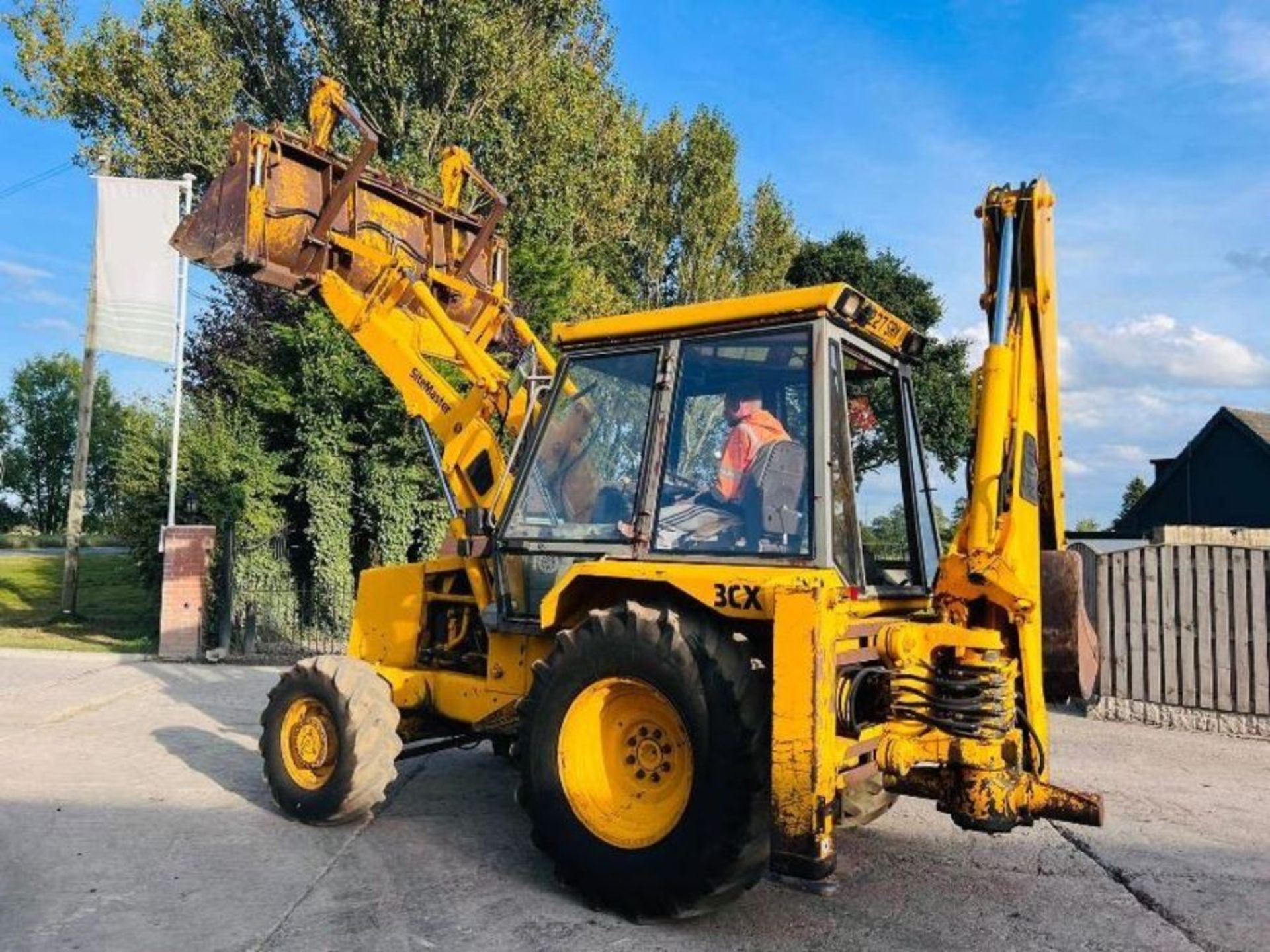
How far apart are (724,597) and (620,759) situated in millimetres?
917

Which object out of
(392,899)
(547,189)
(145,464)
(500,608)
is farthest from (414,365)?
(547,189)

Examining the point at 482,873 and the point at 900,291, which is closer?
the point at 482,873

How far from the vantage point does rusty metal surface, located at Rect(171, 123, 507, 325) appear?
5848 mm

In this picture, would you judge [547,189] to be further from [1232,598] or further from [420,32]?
[1232,598]

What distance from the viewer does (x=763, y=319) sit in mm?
4539

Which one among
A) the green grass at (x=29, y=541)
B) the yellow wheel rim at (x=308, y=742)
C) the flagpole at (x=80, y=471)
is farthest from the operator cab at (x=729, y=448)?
the green grass at (x=29, y=541)

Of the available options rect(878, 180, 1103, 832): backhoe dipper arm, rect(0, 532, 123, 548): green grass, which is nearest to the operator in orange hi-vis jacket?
rect(878, 180, 1103, 832): backhoe dipper arm

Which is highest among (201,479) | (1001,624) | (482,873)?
(201,479)

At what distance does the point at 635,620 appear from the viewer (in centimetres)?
425

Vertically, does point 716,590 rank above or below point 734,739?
above

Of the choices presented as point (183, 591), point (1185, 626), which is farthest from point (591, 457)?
point (183, 591)

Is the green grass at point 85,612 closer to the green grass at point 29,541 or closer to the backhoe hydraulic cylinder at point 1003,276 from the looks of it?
the backhoe hydraulic cylinder at point 1003,276

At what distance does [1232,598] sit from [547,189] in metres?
13.0

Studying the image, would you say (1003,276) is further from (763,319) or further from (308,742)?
(308,742)
